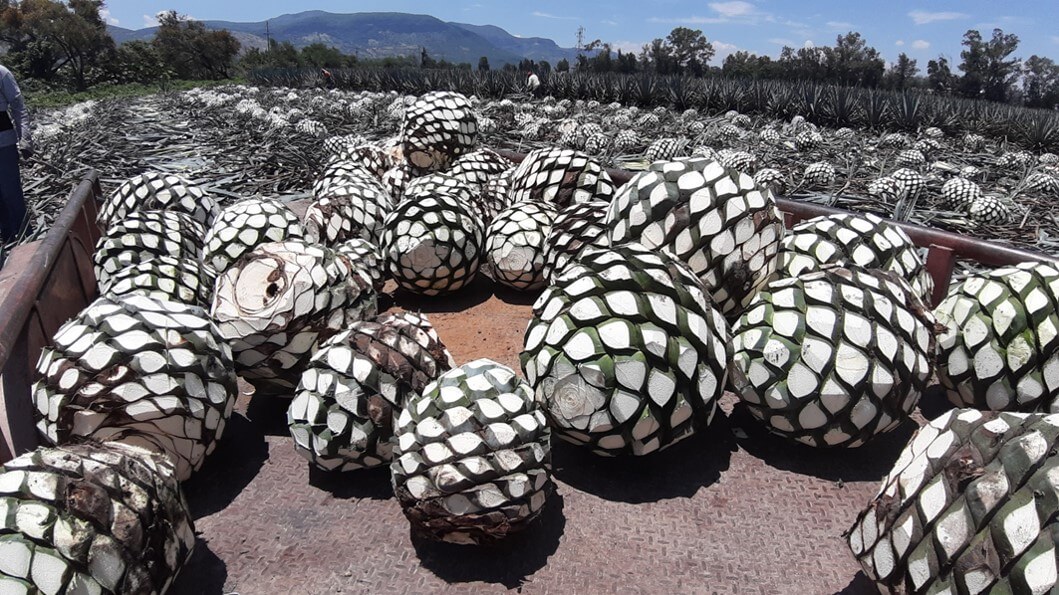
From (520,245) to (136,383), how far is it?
2097 mm

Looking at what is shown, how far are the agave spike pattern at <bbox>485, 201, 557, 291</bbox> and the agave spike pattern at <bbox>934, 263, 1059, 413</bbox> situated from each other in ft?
6.57

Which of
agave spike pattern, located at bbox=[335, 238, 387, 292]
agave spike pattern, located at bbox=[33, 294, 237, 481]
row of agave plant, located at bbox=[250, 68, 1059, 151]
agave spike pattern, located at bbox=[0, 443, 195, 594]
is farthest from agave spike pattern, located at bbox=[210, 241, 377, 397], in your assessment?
row of agave plant, located at bbox=[250, 68, 1059, 151]

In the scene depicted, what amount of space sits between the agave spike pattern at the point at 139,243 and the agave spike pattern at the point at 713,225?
236cm

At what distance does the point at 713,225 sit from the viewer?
2529 mm

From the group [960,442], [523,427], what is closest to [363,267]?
[523,427]

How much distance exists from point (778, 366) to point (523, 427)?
94 centimetres

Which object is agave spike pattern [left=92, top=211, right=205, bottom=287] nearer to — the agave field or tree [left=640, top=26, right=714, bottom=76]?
the agave field

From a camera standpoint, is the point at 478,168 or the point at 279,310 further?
the point at 478,168

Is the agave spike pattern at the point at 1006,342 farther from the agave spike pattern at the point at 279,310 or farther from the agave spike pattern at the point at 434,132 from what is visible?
the agave spike pattern at the point at 434,132

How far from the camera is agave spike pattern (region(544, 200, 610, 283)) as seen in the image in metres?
3.33

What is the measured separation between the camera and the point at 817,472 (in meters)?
2.26

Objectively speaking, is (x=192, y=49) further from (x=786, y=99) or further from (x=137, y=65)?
(x=786, y=99)

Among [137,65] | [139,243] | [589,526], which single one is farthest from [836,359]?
[137,65]

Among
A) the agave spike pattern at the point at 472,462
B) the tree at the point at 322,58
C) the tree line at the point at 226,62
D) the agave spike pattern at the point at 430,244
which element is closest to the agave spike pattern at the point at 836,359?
the agave spike pattern at the point at 472,462
